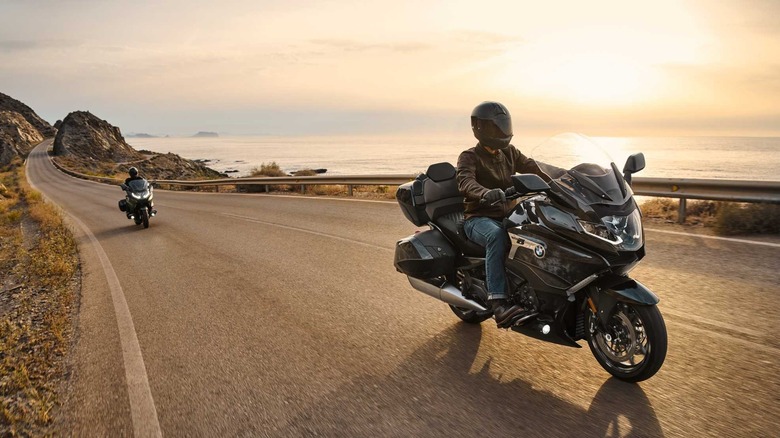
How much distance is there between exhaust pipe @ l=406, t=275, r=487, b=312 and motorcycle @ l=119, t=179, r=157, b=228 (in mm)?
11532

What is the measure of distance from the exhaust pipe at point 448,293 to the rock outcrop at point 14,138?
108 m

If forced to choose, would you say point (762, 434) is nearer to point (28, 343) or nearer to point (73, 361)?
point (73, 361)

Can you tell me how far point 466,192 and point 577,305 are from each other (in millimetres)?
1255

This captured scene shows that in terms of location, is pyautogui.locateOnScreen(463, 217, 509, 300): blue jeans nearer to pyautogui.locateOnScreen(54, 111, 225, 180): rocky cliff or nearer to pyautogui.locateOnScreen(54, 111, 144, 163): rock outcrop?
pyautogui.locateOnScreen(54, 111, 225, 180): rocky cliff

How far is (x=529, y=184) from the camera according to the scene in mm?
3498

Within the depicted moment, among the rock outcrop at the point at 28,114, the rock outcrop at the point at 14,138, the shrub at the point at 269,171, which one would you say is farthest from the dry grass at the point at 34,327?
the rock outcrop at the point at 28,114

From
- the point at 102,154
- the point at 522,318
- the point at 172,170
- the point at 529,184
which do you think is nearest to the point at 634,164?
the point at 529,184

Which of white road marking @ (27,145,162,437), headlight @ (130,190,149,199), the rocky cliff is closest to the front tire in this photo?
headlight @ (130,190,149,199)

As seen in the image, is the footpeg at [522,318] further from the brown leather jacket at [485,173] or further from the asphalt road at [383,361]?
the brown leather jacket at [485,173]

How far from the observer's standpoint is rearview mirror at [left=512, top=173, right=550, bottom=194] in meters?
3.49

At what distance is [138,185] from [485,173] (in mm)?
13065

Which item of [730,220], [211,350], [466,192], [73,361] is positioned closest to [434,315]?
[466,192]

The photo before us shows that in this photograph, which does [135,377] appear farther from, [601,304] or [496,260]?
[601,304]

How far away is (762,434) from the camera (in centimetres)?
293
